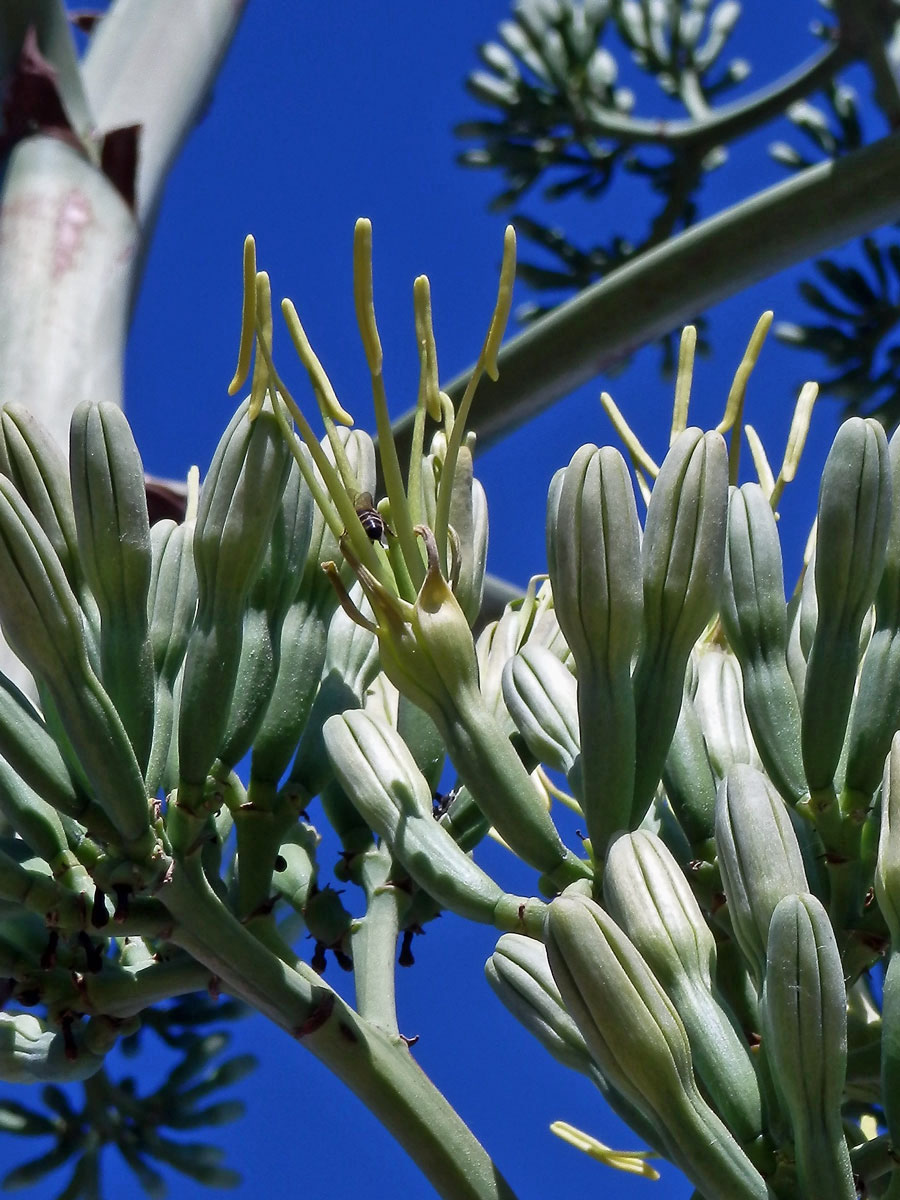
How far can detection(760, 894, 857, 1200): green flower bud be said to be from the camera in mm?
661

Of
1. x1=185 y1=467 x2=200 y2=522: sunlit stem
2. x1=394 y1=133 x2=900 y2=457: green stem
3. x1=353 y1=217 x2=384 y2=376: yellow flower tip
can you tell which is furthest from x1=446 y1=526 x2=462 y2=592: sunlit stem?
x1=394 y1=133 x2=900 y2=457: green stem

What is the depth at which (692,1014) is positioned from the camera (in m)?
0.72

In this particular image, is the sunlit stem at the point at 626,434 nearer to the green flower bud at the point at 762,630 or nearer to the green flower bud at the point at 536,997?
the green flower bud at the point at 762,630

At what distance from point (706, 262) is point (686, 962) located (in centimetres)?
128

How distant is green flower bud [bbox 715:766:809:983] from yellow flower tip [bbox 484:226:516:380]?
253 mm

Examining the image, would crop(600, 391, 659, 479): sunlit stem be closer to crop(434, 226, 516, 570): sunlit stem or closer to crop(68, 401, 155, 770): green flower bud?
crop(434, 226, 516, 570): sunlit stem

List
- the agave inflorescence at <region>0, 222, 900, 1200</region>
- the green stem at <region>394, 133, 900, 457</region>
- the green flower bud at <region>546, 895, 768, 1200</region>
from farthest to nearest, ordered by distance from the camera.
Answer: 1. the green stem at <region>394, 133, 900, 457</region>
2. the agave inflorescence at <region>0, 222, 900, 1200</region>
3. the green flower bud at <region>546, 895, 768, 1200</region>

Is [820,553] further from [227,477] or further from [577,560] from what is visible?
[227,477]

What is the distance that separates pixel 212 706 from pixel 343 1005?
17 cm

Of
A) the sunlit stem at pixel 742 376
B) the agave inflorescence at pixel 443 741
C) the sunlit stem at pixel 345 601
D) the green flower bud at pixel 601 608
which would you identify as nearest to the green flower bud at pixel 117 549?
the agave inflorescence at pixel 443 741

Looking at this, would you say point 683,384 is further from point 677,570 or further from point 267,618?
point 267,618

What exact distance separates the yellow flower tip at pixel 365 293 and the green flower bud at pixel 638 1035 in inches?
11.7

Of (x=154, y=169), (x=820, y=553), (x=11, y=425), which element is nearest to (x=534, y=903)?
(x=820, y=553)

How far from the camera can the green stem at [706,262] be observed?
1842 mm
